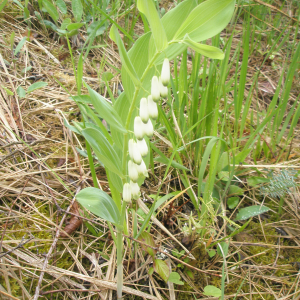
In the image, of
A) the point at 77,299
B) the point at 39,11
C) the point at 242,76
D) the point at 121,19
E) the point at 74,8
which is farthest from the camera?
the point at 121,19

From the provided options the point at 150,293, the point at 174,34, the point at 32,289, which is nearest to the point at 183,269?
the point at 150,293

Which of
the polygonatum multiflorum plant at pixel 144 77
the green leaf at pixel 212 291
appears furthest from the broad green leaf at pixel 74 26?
the green leaf at pixel 212 291

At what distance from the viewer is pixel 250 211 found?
5.42 ft

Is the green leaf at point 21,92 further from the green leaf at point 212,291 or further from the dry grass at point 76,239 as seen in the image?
the green leaf at point 212,291

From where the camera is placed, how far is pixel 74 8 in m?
2.50

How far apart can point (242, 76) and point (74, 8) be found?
1.79m

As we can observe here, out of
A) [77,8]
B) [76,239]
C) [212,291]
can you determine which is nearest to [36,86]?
[77,8]

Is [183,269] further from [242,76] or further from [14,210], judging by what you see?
[242,76]

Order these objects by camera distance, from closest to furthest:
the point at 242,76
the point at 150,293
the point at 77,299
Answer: the point at 77,299 < the point at 150,293 < the point at 242,76

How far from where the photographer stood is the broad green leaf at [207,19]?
0.86 m

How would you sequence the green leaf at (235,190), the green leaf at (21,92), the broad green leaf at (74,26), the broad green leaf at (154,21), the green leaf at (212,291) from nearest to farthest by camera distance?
the broad green leaf at (154,21) → the green leaf at (212,291) → the green leaf at (235,190) → the green leaf at (21,92) → the broad green leaf at (74,26)

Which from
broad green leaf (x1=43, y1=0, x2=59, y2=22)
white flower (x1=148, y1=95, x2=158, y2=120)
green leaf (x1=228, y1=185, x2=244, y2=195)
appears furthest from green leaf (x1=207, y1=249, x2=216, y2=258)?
broad green leaf (x1=43, y1=0, x2=59, y2=22)

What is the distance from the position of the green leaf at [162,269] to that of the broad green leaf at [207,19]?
3.59 feet

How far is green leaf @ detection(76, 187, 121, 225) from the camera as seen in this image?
104 cm
